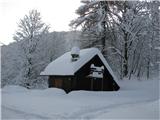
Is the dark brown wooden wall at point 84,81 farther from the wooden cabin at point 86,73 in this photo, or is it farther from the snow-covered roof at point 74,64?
the snow-covered roof at point 74,64

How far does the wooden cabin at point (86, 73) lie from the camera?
27891 mm

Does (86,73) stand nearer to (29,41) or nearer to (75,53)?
(75,53)

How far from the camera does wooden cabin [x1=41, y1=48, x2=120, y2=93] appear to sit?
27891 mm

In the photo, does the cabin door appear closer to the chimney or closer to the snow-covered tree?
the chimney

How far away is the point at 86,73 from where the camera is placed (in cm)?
2834

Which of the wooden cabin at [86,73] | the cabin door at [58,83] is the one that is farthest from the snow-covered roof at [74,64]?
the cabin door at [58,83]

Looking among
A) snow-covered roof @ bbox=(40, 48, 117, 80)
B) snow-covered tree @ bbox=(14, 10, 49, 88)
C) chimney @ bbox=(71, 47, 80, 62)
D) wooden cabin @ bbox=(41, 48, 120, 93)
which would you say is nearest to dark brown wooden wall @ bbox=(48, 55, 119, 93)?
wooden cabin @ bbox=(41, 48, 120, 93)

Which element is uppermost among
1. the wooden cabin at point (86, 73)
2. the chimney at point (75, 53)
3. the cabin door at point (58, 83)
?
the chimney at point (75, 53)

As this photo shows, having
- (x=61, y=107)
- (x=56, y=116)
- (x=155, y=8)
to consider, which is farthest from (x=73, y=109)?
(x=155, y=8)

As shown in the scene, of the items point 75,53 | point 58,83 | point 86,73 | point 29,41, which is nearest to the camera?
point 86,73

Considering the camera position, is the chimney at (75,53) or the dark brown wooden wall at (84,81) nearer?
the dark brown wooden wall at (84,81)

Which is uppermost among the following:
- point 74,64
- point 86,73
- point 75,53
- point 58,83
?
point 75,53

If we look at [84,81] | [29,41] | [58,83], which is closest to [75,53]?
[84,81]

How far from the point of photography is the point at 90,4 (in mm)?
36000
